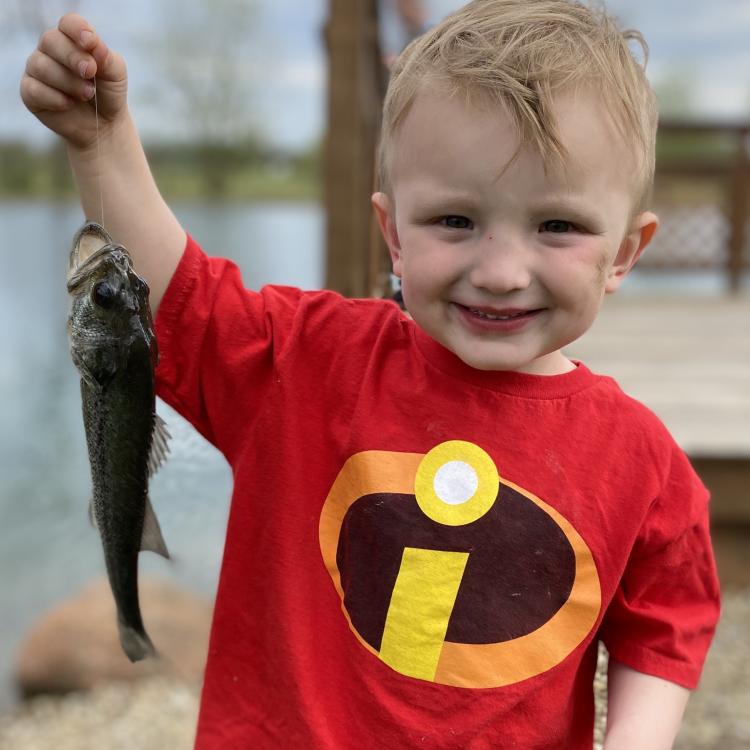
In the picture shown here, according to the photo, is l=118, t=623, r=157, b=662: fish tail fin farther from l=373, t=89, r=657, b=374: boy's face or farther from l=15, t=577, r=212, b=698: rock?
l=15, t=577, r=212, b=698: rock

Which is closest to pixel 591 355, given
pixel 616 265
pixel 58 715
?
pixel 58 715

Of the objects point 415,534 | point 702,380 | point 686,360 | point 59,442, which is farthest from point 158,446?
point 59,442

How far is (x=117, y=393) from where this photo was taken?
135 centimetres

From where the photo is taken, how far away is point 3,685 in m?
4.98

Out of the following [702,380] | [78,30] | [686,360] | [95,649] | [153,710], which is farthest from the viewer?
[686,360]

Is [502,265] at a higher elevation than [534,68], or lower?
lower

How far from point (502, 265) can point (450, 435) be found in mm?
288

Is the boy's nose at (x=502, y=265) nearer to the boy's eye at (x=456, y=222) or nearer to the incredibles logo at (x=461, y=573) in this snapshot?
the boy's eye at (x=456, y=222)

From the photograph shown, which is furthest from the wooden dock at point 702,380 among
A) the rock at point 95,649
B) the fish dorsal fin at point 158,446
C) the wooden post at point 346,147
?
the fish dorsal fin at point 158,446

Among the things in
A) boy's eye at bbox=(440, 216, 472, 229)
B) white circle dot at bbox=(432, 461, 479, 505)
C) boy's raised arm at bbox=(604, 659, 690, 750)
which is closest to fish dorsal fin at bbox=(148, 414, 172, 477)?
white circle dot at bbox=(432, 461, 479, 505)

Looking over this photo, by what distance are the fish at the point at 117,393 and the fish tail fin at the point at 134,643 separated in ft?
0.23

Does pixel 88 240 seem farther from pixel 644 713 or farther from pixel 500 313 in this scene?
pixel 644 713

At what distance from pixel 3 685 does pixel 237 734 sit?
410 centimetres

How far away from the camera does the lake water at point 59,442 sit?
100 inches
